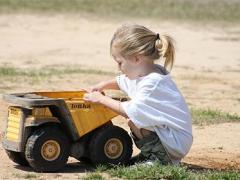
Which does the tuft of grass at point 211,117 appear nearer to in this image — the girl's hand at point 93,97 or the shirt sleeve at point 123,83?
the shirt sleeve at point 123,83

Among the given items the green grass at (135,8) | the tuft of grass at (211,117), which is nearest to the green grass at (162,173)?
the tuft of grass at (211,117)

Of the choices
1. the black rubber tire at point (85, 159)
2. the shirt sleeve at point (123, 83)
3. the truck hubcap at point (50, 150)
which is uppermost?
the shirt sleeve at point (123, 83)

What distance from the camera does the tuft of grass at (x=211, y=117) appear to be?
32.4 feet

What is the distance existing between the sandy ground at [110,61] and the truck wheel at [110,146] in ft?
0.52

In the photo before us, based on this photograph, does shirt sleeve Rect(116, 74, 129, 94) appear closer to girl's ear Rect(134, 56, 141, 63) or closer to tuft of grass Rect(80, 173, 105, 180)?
girl's ear Rect(134, 56, 141, 63)

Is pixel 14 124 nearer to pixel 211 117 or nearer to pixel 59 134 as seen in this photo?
pixel 59 134

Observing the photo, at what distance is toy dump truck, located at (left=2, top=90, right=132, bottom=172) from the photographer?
6.75 metres

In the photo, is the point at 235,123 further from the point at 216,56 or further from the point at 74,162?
the point at 216,56

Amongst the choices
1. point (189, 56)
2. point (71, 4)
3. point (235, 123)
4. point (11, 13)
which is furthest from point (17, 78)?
point (71, 4)

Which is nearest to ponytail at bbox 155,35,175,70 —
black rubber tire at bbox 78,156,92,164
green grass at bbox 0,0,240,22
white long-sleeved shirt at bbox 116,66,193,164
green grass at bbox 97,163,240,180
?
white long-sleeved shirt at bbox 116,66,193,164

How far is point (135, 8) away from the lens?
88.7ft

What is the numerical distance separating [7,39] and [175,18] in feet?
21.8

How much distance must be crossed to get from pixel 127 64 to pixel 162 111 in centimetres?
46

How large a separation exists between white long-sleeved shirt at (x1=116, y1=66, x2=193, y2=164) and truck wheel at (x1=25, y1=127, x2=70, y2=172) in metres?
0.55
